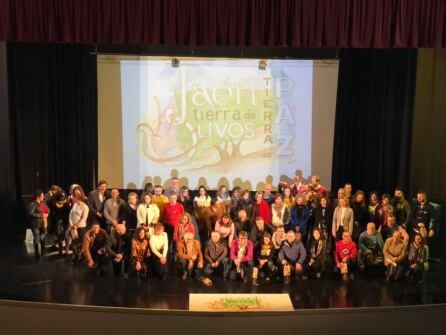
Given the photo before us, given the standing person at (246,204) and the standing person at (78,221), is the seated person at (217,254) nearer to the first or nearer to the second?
A: the standing person at (246,204)

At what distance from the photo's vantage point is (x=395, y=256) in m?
6.02

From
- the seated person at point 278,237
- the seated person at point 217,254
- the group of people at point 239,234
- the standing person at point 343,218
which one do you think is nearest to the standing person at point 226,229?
the group of people at point 239,234

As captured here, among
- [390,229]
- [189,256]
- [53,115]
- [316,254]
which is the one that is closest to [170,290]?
[189,256]

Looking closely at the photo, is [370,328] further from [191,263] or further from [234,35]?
[234,35]

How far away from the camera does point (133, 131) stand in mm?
8500

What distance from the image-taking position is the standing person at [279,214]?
6949 mm

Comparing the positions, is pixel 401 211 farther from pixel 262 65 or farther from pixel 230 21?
pixel 230 21

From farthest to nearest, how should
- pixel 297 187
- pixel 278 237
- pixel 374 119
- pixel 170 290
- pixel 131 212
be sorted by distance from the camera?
pixel 374 119, pixel 297 187, pixel 131 212, pixel 278 237, pixel 170 290

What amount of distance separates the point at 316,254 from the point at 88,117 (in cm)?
470

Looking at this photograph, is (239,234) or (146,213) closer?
(239,234)

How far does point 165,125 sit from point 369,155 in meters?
3.65

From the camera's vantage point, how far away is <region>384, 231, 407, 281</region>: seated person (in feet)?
19.6

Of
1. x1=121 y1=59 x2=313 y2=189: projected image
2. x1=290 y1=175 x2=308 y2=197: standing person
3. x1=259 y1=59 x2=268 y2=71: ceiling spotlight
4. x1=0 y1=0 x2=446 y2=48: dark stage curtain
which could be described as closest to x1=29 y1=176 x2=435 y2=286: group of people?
x1=290 y1=175 x2=308 y2=197: standing person

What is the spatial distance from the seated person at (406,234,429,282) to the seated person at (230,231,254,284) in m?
1.93
